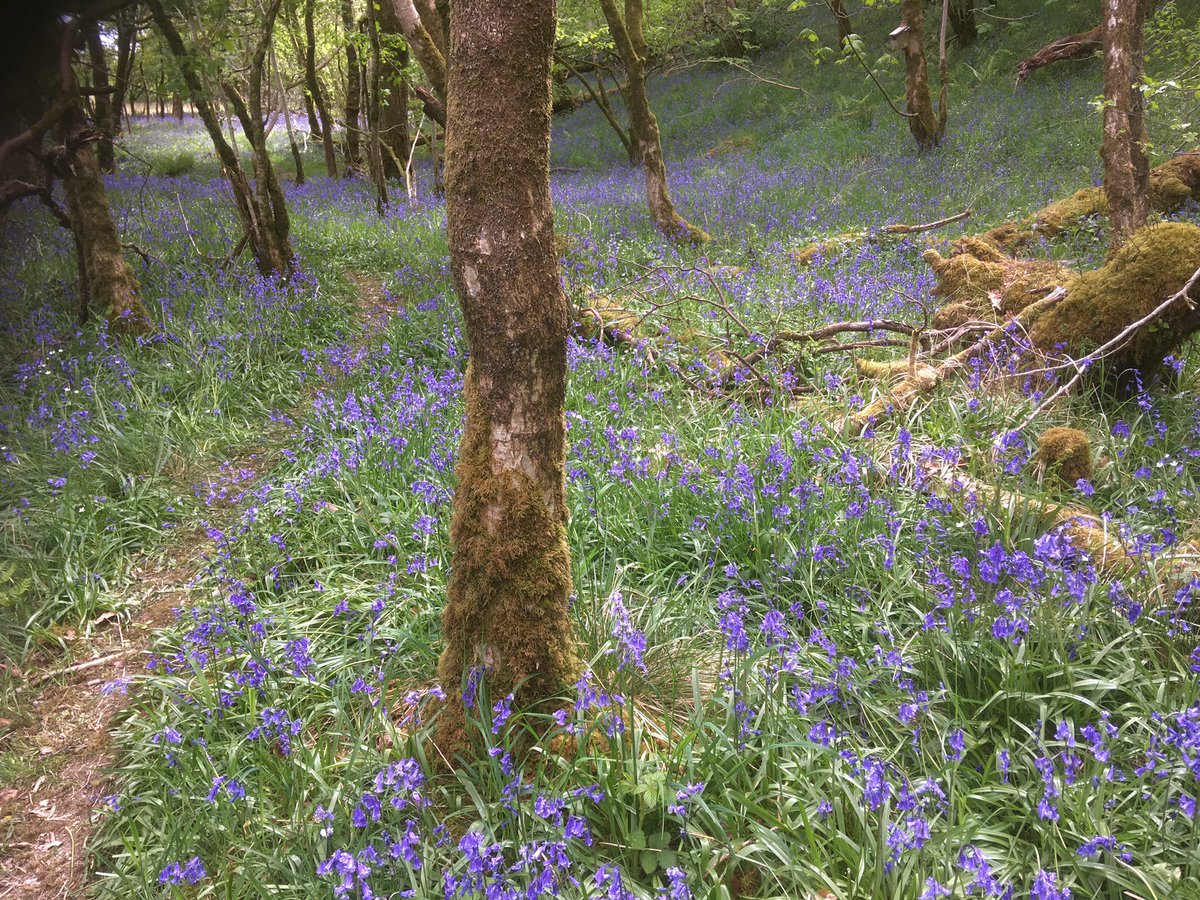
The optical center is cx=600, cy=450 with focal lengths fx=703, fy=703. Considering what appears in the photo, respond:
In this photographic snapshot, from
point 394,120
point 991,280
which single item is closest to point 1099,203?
point 991,280

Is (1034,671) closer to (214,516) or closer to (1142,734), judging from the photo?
(1142,734)

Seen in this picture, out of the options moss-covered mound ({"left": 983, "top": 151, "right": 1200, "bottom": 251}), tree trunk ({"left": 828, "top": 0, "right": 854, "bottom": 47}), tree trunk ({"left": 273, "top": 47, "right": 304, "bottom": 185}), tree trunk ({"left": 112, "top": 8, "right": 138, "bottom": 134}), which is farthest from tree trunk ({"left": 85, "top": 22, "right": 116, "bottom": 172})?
moss-covered mound ({"left": 983, "top": 151, "right": 1200, "bottom": 251})

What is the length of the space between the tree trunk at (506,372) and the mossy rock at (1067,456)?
9.42 ft

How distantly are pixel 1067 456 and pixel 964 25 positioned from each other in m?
20.3

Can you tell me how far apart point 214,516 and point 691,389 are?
11.9 ft

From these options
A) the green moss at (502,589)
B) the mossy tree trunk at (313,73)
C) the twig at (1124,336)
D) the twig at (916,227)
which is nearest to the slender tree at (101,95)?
the mossy tree trunk at (313,73)

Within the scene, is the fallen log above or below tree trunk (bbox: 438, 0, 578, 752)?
above

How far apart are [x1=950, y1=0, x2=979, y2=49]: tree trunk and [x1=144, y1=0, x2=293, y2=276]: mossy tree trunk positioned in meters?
17.7

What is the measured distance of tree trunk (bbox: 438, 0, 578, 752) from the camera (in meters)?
2.25

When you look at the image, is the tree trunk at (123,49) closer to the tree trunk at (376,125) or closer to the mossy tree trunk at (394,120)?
the tree trunk at (376,125)

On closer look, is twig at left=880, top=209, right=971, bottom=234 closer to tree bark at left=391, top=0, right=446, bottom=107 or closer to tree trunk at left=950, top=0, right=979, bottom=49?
tree bark at left=391, top=0, right=446, bottom=107

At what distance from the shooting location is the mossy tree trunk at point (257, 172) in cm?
832

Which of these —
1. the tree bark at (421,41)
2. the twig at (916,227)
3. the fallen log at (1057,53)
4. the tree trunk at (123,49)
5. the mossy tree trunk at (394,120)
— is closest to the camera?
the tree bark at (421,41)

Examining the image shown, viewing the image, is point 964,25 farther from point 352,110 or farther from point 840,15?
point 352,110
